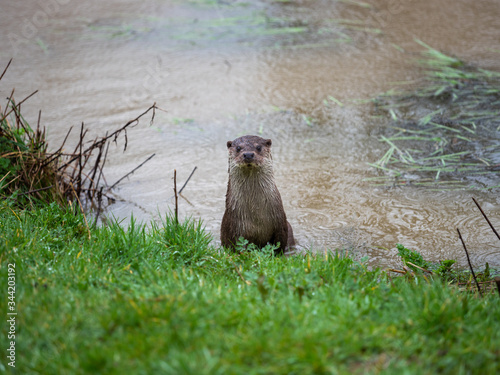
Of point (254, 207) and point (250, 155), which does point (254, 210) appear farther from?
point (250, 155)

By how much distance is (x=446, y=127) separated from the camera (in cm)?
577

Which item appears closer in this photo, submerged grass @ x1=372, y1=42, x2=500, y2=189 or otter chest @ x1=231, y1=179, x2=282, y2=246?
otter chest @ x1=231, y1=179, x2=282, y2=246

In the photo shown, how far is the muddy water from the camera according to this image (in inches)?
181

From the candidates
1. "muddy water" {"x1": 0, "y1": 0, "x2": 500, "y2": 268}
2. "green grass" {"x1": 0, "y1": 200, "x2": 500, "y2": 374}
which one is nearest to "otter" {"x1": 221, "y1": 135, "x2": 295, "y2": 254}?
"muddy water" {"x1": 0, "y1": 0, "x2": 500, "y2": 268}

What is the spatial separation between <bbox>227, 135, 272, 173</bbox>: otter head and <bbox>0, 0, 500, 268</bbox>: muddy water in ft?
2.80

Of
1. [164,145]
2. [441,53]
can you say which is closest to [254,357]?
[164,145]

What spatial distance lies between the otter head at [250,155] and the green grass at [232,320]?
98cm

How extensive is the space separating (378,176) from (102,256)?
3023mm

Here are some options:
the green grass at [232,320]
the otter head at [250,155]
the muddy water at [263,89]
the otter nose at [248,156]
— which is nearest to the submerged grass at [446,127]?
the muddy water at [263,89]

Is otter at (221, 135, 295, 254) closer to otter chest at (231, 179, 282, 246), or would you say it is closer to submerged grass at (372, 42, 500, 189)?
otter chest at (231, 179, 282, 246)

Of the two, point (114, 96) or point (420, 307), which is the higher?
point (114, 96)

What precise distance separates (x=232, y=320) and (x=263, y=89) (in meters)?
5.06

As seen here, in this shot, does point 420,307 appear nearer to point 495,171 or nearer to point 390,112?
point 495,171

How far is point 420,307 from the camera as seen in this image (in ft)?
8.09
